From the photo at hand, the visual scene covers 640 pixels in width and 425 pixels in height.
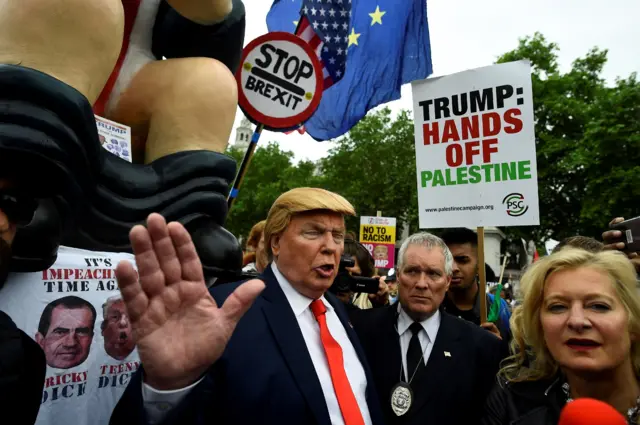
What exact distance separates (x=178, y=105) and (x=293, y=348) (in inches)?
46.3

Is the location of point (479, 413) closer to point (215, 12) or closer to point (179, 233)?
point (179, 233)

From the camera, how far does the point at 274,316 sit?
75.9 inches

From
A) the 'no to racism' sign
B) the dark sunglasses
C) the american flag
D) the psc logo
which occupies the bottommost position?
the dark sunglasses

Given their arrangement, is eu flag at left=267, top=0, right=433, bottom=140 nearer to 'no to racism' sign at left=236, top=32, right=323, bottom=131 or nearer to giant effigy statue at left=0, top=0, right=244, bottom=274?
'no to racism' sign at left=236, top=32, right=323, bottom=131

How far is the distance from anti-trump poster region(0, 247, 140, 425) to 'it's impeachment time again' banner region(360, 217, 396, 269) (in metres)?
9.04

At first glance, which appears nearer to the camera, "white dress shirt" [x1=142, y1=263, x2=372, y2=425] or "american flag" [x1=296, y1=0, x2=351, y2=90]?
"white dress shirt" [x1=142, y1=263, x2=372, y2=425]

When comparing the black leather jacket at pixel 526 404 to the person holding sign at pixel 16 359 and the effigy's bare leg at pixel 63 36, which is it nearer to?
the person holding sign at pixel 16 359

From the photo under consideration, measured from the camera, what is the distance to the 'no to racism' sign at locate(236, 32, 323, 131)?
11.5 feet

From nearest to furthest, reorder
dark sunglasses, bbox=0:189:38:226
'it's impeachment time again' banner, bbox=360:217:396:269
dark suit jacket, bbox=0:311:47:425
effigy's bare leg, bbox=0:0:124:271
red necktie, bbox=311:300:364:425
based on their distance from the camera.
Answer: dark suit jacket, bbox=0:311:47:425
dark sunglasses, bbox=0:189:38:226
effigy's bare leg, bbox=0:0:124:271
red necktie, bbox=311:300:364:425
'it's impeachment time again' banner, bbox=360:217:396:269

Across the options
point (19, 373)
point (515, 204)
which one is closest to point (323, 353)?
point (19, 373)

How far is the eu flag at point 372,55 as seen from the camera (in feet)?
16.9

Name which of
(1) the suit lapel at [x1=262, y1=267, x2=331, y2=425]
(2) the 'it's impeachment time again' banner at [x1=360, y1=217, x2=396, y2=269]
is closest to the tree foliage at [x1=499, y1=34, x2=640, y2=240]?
(2) the 'it's impeachment time again' banner at [x1=360, y1=217, x2=396, y2=269]

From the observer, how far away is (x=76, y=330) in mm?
1812

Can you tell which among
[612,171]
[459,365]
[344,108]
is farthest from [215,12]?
[612,171]
